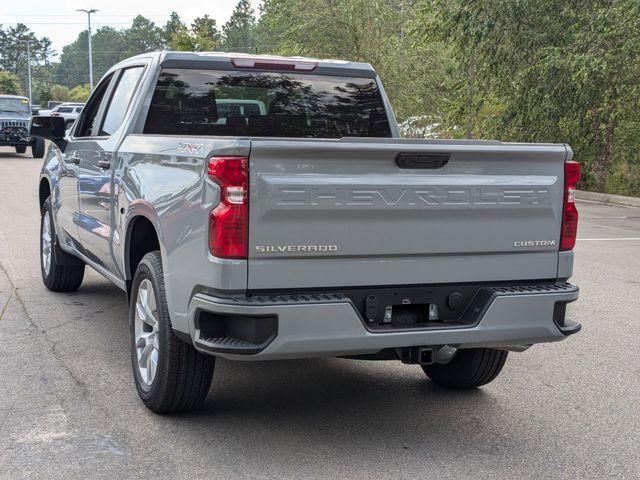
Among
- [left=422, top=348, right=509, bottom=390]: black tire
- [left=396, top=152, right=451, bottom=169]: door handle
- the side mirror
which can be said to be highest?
[left=396, top=152, right=451, bottom=169]: door handle

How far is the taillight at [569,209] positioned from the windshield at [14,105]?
2922cm

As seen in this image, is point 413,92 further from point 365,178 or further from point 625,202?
point 365,178

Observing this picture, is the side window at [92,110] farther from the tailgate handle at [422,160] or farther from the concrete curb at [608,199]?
the concrete curb at [608,199]

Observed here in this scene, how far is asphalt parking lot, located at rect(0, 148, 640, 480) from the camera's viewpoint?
13.7ft

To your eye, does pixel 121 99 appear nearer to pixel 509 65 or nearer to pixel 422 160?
pixel 422 160

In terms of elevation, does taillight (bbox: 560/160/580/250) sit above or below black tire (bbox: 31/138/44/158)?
above

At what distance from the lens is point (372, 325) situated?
4.27m

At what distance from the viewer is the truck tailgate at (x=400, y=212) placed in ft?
13.1

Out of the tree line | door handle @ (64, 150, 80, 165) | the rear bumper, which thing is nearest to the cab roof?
door handle @ (64, 150, 80, 165)

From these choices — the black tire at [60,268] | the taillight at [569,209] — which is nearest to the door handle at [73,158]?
the black tire at [60,268]

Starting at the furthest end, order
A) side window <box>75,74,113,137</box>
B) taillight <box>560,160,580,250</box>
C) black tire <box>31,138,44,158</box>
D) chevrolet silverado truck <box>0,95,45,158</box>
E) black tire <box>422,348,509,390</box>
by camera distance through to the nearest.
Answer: black tire <box>31,138,44,158</box>
chevrolet silverado truck <box>0,95,45,158</box>
side window <box>75,74,113,137</box>
black tire <box>422,348,509,390</box>
taillight <box>560,160,580,250</box>

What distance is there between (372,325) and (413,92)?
945 inches

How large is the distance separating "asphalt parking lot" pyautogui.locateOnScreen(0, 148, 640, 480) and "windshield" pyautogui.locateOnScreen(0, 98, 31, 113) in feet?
84.6

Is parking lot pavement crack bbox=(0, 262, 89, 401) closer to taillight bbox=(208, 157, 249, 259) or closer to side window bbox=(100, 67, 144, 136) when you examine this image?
side window bbox=(100, 67, 144, 136)
